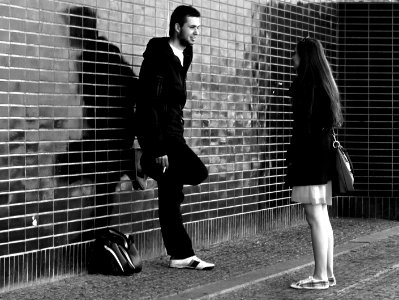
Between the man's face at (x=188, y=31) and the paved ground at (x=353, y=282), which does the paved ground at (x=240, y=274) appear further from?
the man's face at (x=188, y=31)

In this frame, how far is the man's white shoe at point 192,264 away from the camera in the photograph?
8.78 m

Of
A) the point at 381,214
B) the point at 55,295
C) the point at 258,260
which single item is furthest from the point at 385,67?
the point at 55,295

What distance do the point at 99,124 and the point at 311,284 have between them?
206 cm

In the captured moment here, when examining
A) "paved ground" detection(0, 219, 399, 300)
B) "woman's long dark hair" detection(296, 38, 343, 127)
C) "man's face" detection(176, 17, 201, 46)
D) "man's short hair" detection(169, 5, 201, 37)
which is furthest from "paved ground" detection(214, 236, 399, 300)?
"man's short hair" detection(169, 5, 201, 37)

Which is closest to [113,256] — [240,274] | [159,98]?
[240,274]

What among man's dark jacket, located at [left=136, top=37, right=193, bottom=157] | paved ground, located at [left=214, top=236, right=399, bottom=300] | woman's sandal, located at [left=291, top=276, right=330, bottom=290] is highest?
man's dark jacket, located at [left=136, top=37, right=193, bottom=157]

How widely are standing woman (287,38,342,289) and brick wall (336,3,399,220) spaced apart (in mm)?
5389

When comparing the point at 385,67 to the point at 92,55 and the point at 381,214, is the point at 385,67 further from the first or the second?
the point at 92,55

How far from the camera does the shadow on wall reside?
8.28m

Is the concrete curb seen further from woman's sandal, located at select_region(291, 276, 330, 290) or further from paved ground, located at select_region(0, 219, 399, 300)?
woman's sandal, located at select_region(291, 276, 330, 290)

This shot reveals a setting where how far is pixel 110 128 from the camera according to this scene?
8.73m

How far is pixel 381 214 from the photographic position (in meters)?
13.4

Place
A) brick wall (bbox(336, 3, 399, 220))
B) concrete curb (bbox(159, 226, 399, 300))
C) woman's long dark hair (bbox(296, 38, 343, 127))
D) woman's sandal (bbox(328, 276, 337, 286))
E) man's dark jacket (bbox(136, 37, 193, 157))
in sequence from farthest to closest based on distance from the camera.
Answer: brick wall (bbox(336, 3, 399, 220)) → man's dark jacket (bbox(136, 37, 193, 157)) → woman's sandal (bbox(328, 276, 337, 286)) → woman's long dark hair (bbox(296, 38, 343, 127)) → concrete curb (bbox(159, 226, 399, 300))

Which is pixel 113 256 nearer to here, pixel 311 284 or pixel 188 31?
pixel 311 284
